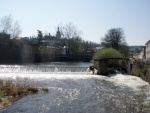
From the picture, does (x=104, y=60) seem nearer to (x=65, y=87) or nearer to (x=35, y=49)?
(x=65, y=87)

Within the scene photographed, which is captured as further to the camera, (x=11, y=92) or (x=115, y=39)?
(x=115, y=39)

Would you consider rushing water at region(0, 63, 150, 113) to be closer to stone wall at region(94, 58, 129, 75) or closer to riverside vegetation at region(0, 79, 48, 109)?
riverside vegetation at region(0, 79, 48, 109)

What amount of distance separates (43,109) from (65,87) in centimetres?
834

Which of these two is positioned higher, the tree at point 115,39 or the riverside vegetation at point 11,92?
the tree at point 115,39

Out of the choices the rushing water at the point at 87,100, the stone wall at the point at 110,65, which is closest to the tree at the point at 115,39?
the stone wall at the point at 110,65

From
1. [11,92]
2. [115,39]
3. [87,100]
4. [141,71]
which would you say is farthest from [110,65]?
[115,39]

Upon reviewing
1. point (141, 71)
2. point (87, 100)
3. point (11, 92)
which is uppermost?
point (141, 71)

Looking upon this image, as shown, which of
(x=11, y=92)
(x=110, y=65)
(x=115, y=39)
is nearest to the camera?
(x=11, y=92)

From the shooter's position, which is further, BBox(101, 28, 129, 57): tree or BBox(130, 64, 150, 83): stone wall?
BBox(101, 28, 129, 57): tree

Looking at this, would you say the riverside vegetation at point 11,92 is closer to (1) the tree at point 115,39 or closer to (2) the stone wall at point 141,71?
(2) the stone wall at point 141,71

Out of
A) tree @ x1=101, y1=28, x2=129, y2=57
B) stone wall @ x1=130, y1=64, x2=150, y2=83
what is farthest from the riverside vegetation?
tree @ x1=101, y1=28, x2=129, y2=57

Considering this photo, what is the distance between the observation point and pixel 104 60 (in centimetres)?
3703

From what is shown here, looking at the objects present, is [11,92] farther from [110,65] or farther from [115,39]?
[115,39]

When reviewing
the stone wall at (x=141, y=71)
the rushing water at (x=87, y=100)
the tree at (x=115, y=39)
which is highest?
the tree at (x=115, y=39)
